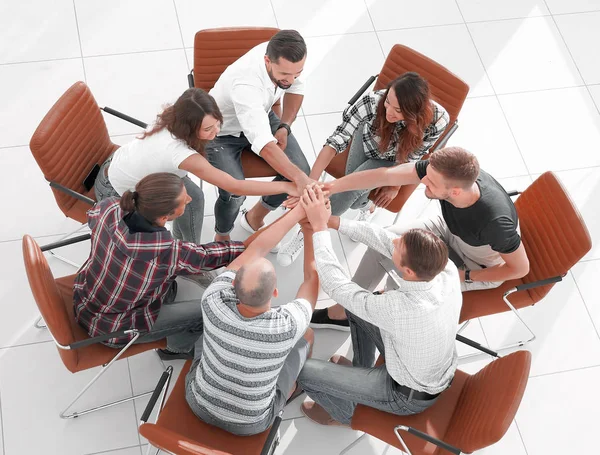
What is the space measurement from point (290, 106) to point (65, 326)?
1.59 metres

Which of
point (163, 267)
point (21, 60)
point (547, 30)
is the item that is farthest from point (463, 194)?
point (21, 60)

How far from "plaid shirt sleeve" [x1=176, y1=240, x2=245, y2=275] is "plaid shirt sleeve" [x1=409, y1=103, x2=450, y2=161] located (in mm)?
1053

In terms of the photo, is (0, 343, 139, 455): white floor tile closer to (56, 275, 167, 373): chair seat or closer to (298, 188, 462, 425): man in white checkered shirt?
(56, 275, 167, 373): chair seat

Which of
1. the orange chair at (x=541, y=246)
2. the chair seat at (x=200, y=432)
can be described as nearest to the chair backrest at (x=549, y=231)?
the orange chair at (x=541, y=246)

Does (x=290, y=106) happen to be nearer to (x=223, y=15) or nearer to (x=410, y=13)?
(x=223, y=15)

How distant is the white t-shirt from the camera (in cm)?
288

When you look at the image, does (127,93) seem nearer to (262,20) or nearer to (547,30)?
(262,20)

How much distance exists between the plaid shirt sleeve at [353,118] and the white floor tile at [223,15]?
4.83 ft

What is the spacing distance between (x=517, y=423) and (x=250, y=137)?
1913 millimetres

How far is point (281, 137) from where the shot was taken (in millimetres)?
3346

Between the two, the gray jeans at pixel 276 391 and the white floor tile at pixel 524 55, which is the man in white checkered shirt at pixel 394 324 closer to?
the gray jeans at pixel 276 391

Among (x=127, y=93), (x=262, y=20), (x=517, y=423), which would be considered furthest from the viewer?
(x=262, y=20)

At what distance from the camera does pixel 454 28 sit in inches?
183

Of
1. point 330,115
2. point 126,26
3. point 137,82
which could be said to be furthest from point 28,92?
point 330,115
